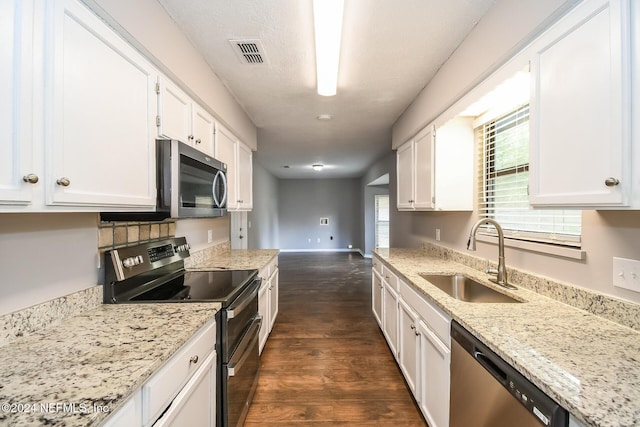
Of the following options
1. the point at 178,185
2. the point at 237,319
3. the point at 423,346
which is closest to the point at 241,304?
the point at 237,319

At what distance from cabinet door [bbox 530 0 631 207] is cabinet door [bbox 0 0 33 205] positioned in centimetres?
178

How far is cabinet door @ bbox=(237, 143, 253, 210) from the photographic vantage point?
2986 millimetres

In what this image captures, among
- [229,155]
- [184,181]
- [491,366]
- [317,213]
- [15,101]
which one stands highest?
[229,155]

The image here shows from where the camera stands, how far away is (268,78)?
7.78ft

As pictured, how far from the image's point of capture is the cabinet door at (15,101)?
0.74 m

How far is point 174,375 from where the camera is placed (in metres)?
0.99

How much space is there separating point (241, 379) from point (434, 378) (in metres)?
1.13

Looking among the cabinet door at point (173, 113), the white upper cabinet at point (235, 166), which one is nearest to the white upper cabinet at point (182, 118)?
the cabinet door at point (173, 113)

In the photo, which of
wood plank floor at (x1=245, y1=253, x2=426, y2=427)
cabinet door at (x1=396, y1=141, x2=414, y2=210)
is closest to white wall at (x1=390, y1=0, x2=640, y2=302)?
cabinet door at (x1=396, y1=141, x2=414, y2=210)

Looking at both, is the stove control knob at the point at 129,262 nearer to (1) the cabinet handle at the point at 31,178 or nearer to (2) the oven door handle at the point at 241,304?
(2) the oven door handle at the point at 241,304

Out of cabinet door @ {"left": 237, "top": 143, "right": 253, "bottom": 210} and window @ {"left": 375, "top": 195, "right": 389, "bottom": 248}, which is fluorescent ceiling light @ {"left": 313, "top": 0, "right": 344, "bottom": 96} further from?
window @ {"left": 375, "top": 195, "right": 389, "bottom": 248}

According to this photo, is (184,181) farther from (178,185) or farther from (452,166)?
(452,166)

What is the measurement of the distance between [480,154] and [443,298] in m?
1.45

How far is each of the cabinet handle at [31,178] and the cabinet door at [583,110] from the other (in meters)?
1.76
